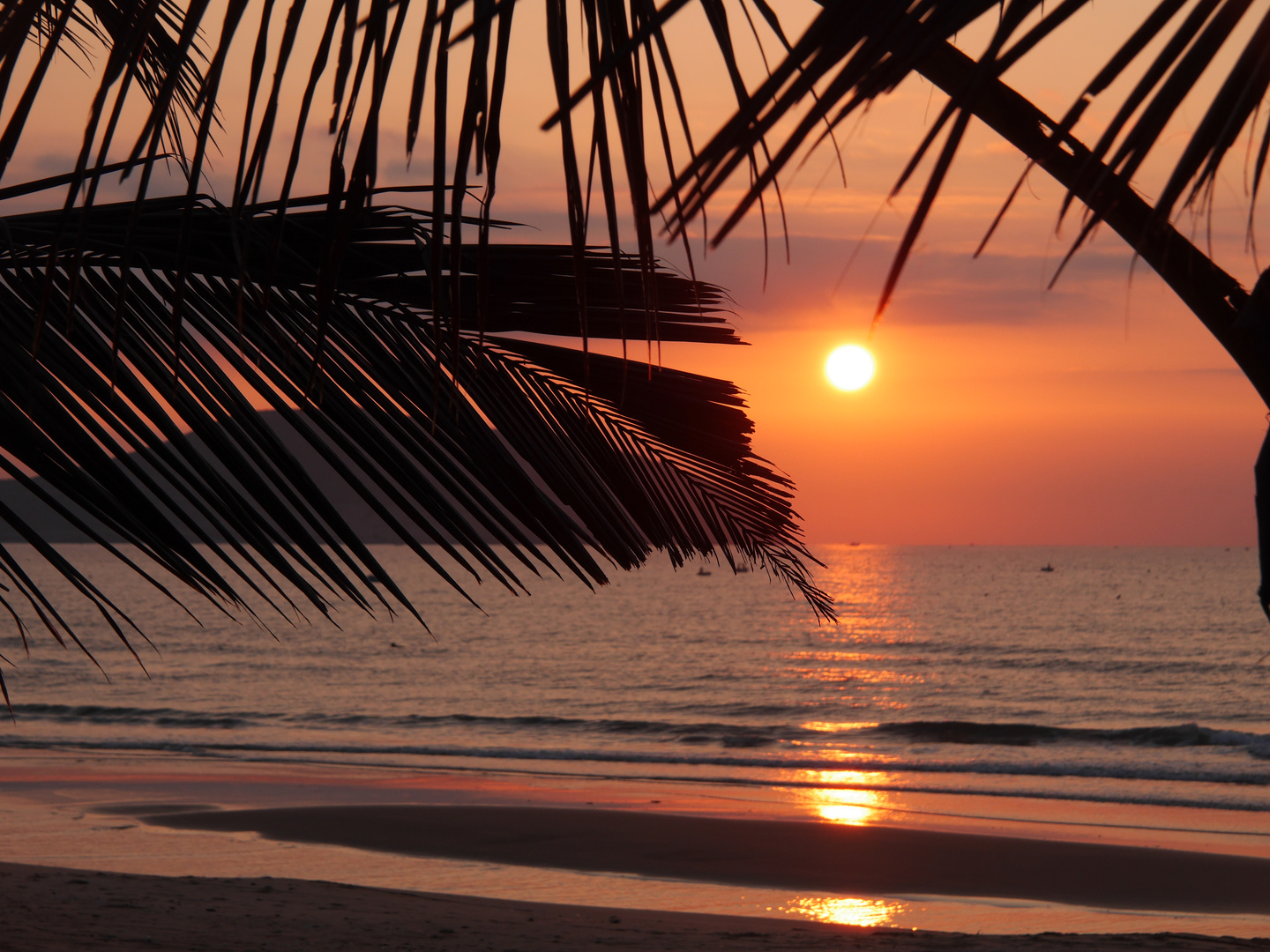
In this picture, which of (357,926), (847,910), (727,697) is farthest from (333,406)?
(727,697)

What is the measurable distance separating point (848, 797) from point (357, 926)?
34.5 ft

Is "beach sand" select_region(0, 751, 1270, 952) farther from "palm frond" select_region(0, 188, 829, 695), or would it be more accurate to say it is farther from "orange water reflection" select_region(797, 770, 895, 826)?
"palm frond" select_region(0, 188, 829, 695)

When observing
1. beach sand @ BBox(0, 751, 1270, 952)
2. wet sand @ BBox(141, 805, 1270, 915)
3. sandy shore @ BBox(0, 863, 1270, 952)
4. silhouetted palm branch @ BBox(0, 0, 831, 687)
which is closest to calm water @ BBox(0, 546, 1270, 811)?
sandy shore @ BBox(0, 863, 1270, 952)

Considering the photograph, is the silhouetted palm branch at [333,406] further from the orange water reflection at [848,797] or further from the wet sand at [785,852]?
the orange water reflection at [848,797]

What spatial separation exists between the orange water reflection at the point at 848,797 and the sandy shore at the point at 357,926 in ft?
19.7

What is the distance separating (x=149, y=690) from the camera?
2959 centimetres

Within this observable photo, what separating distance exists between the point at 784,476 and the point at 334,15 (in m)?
1.76

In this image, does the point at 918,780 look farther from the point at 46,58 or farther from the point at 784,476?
the point at 46,58

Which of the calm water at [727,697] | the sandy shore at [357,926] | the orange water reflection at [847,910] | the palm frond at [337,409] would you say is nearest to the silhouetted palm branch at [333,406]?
the palm frond at [337,409]

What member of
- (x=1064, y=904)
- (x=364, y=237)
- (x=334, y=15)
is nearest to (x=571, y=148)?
(x=334, y=15)

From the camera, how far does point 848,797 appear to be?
55.4 ft

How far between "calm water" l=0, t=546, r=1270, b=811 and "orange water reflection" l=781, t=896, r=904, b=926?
5.29 m

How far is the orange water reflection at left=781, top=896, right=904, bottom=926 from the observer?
10.1 metres

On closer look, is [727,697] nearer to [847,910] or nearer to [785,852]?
[785,852]
